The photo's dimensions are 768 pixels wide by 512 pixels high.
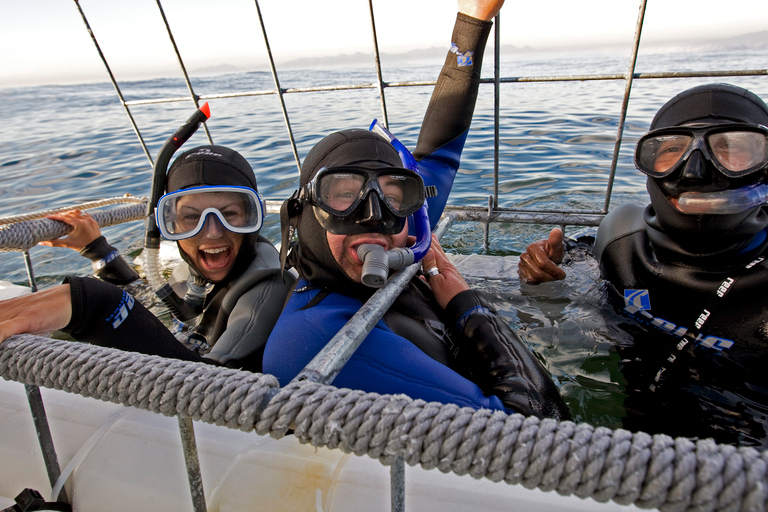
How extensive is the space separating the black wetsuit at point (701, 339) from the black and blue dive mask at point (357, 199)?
1.30 m

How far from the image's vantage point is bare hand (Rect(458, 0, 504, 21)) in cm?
221

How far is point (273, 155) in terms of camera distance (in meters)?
8.34

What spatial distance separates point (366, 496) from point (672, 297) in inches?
68.2

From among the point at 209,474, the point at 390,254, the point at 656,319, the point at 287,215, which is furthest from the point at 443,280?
the point at 209,474

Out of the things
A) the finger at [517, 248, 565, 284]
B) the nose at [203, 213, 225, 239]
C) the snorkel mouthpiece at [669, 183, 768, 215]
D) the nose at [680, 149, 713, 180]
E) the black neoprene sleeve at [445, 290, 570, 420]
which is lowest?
the finger at [517, 248, 565, 284]

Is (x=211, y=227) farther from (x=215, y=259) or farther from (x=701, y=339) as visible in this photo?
(x=701, y=339)

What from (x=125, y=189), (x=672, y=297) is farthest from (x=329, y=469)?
(x=125, y=189)

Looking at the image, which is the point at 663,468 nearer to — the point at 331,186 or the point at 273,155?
the point at 331,186

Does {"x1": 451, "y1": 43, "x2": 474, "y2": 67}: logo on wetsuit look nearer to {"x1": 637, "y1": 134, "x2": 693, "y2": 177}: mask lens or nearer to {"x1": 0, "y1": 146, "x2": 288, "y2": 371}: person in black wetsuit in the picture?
{"x1": 637, "y1": 134, "x2": 693, "y2": 177}: mask lens

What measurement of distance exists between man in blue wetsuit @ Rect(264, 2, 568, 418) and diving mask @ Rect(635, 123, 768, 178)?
103 centimetres

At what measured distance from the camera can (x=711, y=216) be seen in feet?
5.78

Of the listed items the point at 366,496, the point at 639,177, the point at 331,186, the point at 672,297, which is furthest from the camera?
the point at 639,177

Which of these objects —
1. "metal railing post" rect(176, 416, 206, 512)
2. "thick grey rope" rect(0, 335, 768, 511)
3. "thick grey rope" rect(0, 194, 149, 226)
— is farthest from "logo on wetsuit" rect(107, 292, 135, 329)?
"thick grey rope" rect(0, 194, 149, 226)

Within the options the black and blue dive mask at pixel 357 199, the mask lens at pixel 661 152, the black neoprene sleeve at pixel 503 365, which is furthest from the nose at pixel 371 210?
the mask lens at pixel 661 152
